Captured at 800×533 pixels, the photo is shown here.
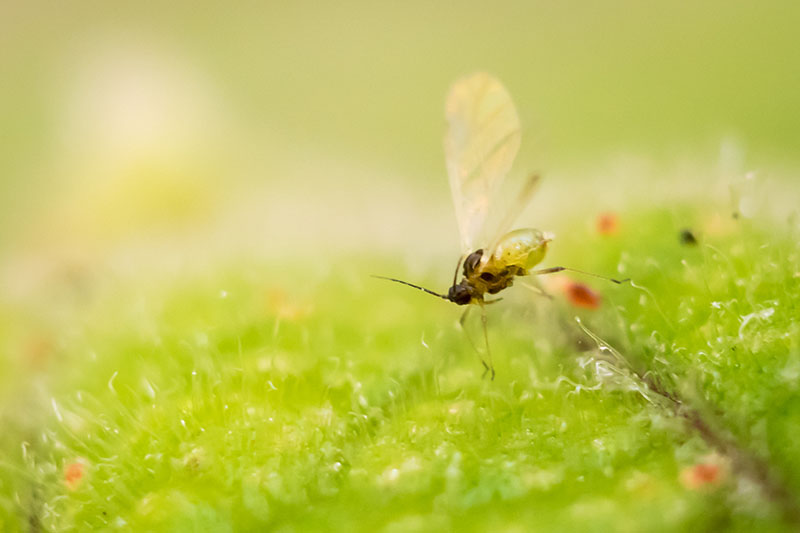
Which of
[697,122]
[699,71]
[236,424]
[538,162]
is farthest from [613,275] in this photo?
[699,71]

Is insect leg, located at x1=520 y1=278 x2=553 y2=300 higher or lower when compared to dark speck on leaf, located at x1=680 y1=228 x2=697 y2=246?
lower

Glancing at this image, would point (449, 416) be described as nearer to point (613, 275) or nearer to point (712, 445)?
point (712, 445)

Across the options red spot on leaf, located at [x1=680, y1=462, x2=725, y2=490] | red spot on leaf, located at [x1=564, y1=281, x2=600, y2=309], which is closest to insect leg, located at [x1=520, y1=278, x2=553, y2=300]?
red spot on leaf, located at [x1=564, y1=281, x2=600, y2=309]

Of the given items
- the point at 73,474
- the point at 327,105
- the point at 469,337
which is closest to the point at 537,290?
the point at 469,337

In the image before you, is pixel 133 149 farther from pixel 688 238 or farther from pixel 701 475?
pixel 701 475

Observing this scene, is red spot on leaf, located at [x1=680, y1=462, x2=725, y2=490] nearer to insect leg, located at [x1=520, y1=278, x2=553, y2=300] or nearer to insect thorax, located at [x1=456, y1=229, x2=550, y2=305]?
insect leg, located at [x1=520, y1=278, x2=553, y2=300]

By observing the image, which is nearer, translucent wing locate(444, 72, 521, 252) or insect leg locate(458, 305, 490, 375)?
insect leg locate(458, 305, 490, 375)

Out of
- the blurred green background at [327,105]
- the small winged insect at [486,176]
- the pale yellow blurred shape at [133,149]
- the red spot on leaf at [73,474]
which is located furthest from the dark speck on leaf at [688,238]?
the pale yellow blurred shape at [133,149]
